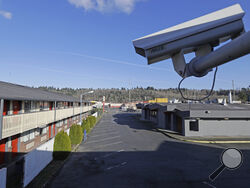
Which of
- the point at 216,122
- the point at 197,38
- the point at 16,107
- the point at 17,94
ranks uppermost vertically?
the point at 197,38

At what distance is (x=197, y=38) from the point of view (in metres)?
1.82

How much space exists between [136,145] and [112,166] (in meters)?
6.55

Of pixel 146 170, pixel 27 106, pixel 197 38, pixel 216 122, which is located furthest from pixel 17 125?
pixel 216 122

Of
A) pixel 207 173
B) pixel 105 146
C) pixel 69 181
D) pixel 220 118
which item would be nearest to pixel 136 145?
pixel 105 146

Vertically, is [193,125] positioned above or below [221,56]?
below

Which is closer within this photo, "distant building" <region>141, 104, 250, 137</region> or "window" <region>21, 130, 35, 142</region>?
"window" <region>21, 130, 35, 142</region>

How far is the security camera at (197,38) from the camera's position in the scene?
5.66 feet

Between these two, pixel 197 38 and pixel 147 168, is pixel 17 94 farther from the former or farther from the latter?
pixel 197 38

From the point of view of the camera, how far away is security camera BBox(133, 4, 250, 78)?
1.72m

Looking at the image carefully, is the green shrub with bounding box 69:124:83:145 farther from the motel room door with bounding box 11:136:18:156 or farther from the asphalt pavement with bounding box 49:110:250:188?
the motel room door with bounding box 11:136:18:156

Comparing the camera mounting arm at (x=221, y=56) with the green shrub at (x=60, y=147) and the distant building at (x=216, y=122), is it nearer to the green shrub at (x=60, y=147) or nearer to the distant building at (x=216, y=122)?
the green shrub at (x=60, y=147)

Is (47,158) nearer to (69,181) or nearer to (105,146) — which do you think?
(69,181)

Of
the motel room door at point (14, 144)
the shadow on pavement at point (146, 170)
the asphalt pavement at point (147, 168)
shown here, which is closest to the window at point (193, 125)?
the asphalt pavement at point (147, 168)

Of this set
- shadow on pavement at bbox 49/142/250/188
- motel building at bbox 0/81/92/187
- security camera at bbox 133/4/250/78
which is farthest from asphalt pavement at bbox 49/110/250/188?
security camera at bbox 133/4/250/78
